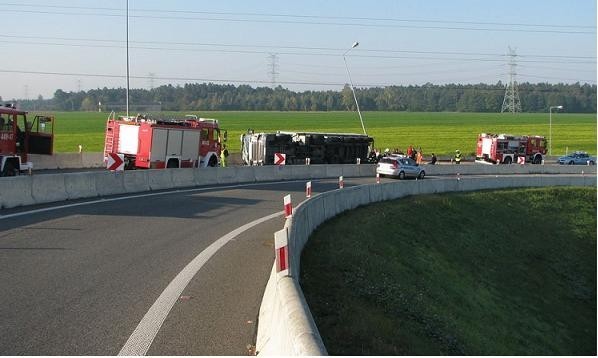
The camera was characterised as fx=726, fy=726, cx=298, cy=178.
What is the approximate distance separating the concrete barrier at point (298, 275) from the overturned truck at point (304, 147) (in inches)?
547

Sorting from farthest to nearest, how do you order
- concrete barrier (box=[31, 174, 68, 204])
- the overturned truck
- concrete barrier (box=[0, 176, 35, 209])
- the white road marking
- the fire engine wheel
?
the overturned truck → the fire engine wheel → concrete barrier (box=[31, 174, 68, 204]) → concrete barrier (box=[0, 176, 35, 209]) → the white road marking

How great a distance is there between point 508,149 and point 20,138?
46.8 m

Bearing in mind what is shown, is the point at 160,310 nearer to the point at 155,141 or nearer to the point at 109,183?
the point at 109,183

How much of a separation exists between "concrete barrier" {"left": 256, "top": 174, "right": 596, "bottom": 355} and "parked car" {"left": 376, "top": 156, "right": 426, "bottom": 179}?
5904 millimetres

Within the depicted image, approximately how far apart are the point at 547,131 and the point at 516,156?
4741 centimetres

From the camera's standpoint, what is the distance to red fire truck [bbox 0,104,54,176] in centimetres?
2561

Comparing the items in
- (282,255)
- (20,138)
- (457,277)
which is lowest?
(457,277)

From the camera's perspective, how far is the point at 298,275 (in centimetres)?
1054

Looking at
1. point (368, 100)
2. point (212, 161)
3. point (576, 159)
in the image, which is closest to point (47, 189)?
point (212, 161)

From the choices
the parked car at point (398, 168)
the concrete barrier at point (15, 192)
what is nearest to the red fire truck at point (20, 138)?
the concrete barrier at point (15, 192)

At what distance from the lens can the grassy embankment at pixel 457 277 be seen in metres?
10.9

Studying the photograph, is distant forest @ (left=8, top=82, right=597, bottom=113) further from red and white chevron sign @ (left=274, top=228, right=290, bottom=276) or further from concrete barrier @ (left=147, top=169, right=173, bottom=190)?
red and white chevron sign @ (left=274, top=228, right=290, bottom=276)

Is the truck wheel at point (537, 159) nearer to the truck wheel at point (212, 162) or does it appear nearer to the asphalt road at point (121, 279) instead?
the truck wheel at point (212, 162)

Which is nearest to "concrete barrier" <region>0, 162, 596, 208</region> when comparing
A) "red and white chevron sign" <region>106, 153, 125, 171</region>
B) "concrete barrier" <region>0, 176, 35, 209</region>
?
"concrete barrier" <region>0, 176, 35, 209</region>
